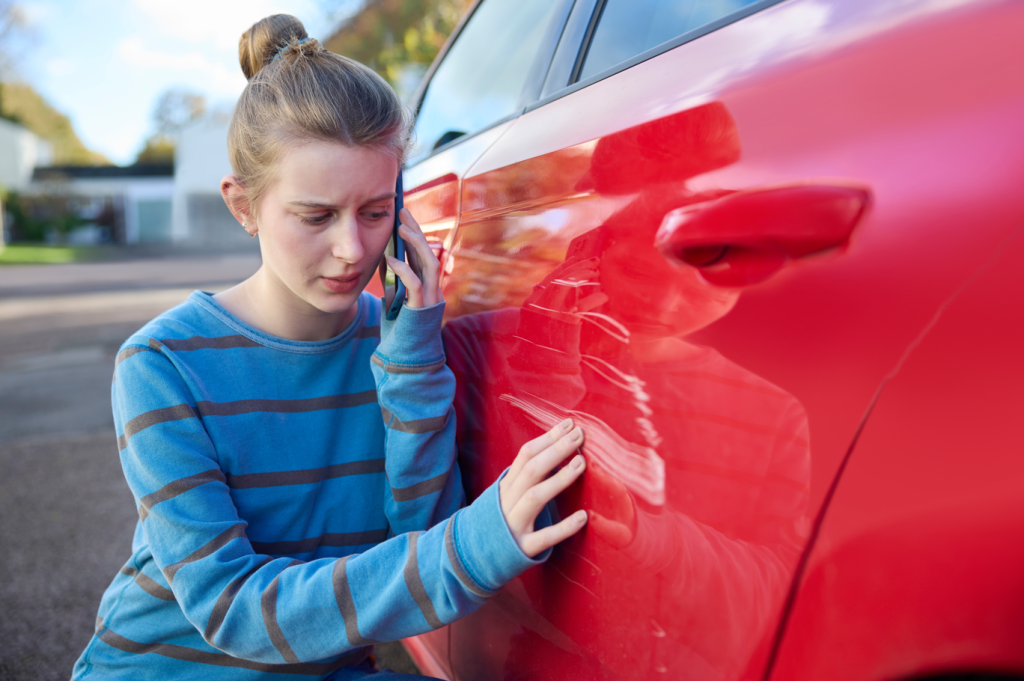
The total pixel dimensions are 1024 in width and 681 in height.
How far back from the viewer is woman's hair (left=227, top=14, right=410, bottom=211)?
114 cm

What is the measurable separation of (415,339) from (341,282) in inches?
6.4

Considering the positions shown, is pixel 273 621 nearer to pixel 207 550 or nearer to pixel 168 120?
pixel 207 550

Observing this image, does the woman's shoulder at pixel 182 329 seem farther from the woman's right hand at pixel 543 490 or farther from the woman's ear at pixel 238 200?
the woman's right hand at pixel 543 490

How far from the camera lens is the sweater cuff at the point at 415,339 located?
1.20 meters

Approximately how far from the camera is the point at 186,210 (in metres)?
39.0

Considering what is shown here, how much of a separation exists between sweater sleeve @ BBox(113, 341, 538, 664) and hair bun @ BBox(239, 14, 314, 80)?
591 mm

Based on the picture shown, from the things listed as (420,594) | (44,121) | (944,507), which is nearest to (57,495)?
Result: (420,594)

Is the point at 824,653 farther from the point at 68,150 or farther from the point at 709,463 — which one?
the point at 68,150

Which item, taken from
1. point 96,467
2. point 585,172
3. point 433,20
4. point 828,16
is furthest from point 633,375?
point 433,20

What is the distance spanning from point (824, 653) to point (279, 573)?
768 mm

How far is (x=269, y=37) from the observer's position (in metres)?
1.27

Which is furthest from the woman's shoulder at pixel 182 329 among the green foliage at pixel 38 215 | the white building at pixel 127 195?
the white building at pixel 127 195

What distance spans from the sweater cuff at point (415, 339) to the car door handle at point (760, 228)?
1.77ft

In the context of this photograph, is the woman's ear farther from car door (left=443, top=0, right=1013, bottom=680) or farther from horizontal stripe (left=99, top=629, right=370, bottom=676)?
horizontal stripe (left=99, top=629, right=370, bottom=676)
